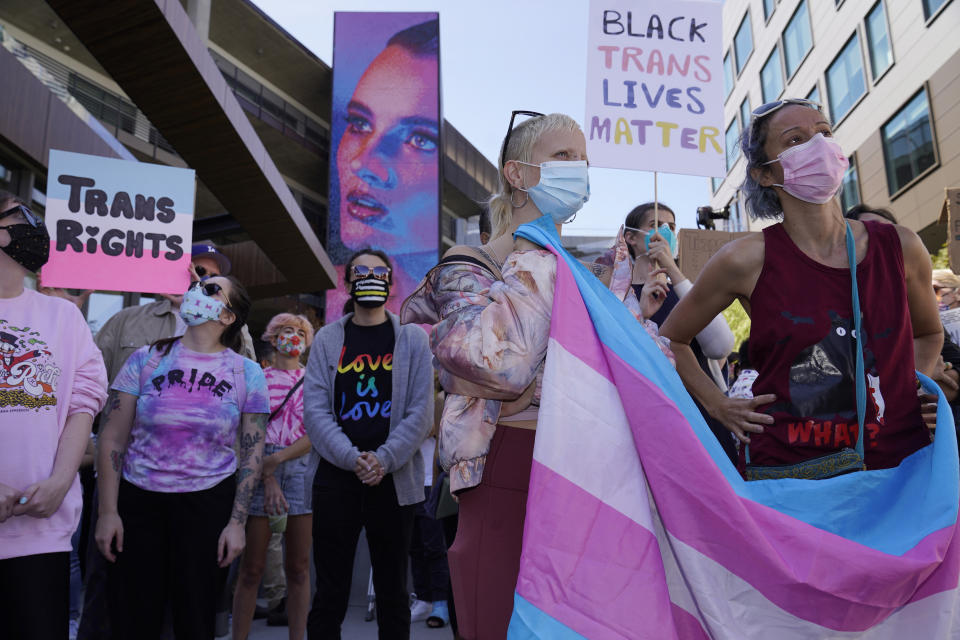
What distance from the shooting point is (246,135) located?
29.2ft

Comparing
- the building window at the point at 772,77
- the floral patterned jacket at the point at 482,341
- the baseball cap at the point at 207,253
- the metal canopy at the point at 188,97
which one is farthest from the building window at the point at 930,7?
the floral patterned jacket at the point at 482,341

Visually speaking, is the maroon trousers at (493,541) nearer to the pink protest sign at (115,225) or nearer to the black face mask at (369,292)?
the black face mask at (369,292)

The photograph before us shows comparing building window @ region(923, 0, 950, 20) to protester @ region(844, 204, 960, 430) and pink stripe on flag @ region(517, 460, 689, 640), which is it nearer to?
protester @ region(844, 204, 960, 430)

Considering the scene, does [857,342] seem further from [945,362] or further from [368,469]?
[368,469]

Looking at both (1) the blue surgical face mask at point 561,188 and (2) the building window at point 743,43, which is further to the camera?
(2) the building window at point 743,43

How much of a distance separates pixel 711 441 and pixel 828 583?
0.38m

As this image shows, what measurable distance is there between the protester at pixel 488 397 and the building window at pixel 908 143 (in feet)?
55.3

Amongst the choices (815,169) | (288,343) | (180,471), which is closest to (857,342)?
(815,169)

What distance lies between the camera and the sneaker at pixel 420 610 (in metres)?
5.82

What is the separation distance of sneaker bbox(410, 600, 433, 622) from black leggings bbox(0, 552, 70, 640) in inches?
145

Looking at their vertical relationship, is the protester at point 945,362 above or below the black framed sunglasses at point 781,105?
below

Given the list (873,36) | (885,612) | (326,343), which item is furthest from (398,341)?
(873,36)

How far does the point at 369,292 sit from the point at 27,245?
173cm

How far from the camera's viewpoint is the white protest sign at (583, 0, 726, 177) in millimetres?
4344
